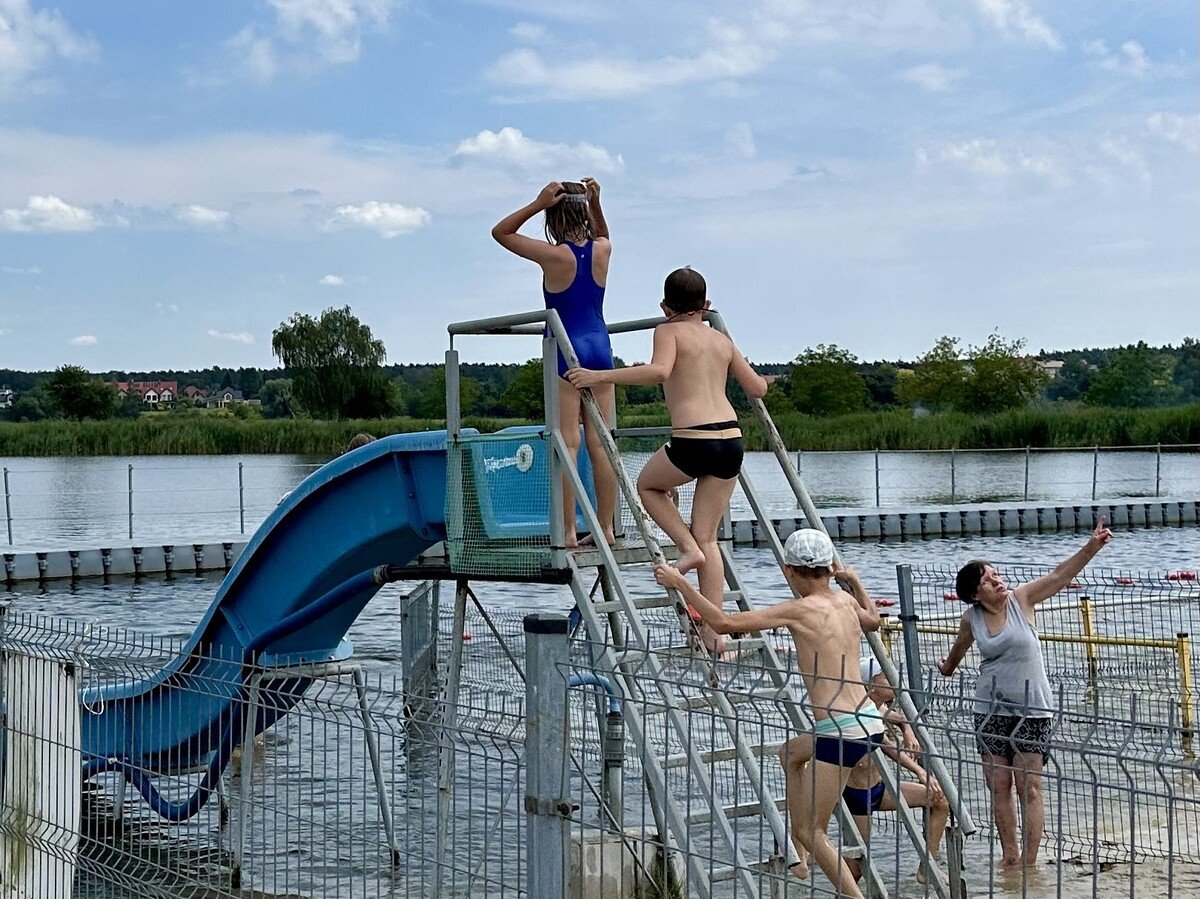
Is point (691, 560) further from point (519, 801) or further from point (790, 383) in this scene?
point (790, 383)

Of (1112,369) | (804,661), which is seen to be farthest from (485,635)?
(1112,369)

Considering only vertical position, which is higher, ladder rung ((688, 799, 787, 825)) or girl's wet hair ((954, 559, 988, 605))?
girl's wet hair ((954, 559, 988, 605))

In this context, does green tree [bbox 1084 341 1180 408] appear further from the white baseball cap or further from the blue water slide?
the white baseball cap

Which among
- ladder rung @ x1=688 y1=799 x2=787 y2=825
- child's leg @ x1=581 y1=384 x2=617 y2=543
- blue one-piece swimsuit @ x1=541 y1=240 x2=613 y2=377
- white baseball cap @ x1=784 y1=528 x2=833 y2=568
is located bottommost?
ladder rung @ x1=688 y1=799 x2=787 y2=825

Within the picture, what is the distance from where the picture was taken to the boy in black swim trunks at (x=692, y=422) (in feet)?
24.2

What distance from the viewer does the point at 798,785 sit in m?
6.06

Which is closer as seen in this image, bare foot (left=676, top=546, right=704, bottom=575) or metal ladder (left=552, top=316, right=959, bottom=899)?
metal ladder (left=552, top=316, right=959, bottom=899)

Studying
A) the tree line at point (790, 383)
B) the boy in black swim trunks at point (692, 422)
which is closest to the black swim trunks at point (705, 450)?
the boy in black swim trunks at point (692, 422)

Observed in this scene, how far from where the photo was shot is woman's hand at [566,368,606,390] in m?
7.56

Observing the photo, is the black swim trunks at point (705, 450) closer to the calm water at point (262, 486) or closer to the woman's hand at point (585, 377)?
the woman's hand at point (585, 377)

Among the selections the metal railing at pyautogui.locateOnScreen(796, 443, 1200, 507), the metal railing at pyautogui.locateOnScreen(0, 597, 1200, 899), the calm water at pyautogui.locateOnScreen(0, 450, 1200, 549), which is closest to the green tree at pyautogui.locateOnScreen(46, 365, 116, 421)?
the calm water at pyautogui.locateOnScreen(0, 450, 1200, 549)

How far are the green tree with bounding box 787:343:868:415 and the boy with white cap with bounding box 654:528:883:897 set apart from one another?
10575 centimetres

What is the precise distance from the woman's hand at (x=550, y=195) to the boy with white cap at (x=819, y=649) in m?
2.69

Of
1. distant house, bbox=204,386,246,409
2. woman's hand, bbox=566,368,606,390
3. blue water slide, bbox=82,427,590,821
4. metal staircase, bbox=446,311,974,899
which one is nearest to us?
metal staircase, bbox=446,311,974,899
